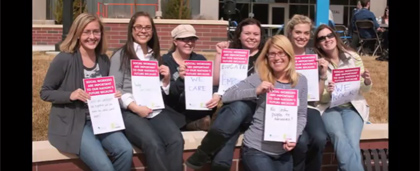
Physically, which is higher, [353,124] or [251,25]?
[251,25]

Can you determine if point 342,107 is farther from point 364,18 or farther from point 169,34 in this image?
point 364,18

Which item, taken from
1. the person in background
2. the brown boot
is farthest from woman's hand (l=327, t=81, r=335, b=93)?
the person in background

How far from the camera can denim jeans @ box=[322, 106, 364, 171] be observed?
3.76 meters

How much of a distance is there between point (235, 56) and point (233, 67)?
0.31ft

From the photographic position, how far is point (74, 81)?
3.62m

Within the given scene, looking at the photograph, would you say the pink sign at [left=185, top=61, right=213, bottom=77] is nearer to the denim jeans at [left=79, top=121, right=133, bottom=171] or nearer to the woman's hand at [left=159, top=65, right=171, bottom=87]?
the woman's hand at [left=159, top=65, right=171, bottom=87]

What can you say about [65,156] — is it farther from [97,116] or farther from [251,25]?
[251,25]

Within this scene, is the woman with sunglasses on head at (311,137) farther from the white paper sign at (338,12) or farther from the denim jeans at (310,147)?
the white paper sign at (338,12)

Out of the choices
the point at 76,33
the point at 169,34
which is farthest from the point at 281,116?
the point at 169,34

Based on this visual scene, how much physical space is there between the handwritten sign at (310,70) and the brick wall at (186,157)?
459 mm

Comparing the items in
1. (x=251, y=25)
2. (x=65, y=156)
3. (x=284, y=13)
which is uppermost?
(x=284, y=13)

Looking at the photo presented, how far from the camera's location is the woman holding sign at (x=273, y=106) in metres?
3.56
